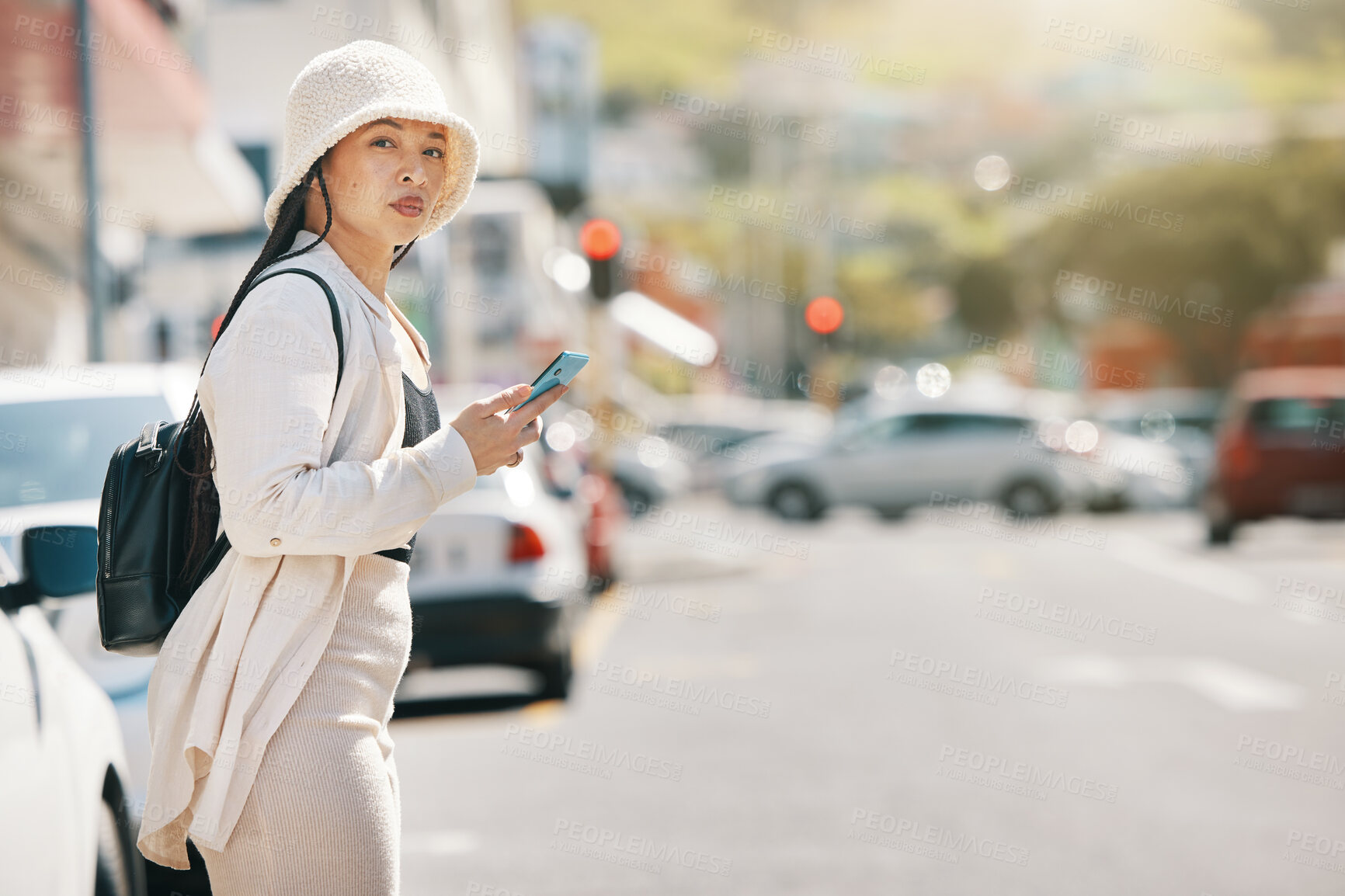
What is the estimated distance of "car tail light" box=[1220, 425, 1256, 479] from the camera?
1966cm

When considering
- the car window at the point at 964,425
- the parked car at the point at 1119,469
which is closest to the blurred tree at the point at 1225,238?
the parked car at the point at 1119,469

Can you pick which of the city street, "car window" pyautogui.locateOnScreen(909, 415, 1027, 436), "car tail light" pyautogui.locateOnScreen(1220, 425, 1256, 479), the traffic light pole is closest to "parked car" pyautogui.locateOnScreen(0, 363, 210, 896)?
the city street

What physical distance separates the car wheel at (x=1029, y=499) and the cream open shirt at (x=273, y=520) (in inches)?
960

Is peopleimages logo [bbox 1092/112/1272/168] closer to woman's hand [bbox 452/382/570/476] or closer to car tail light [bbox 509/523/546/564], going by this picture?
car tail light [bbox 509/523/546/564]

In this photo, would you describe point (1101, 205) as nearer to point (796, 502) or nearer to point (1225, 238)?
point (1225, 238)

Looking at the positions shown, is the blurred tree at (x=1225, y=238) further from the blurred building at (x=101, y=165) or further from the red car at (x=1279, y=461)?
the blurred building at (x=101, y=165)

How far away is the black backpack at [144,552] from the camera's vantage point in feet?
8.14

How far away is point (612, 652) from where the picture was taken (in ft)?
37.7

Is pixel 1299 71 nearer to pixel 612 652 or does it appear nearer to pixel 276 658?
pixel 612 652

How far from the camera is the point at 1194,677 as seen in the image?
985cm

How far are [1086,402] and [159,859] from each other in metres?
50.3

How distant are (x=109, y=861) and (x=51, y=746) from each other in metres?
0.49

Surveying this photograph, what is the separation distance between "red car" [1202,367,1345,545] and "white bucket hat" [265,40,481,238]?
18516 millimetres

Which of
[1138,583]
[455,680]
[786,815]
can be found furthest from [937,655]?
[1138,583]
